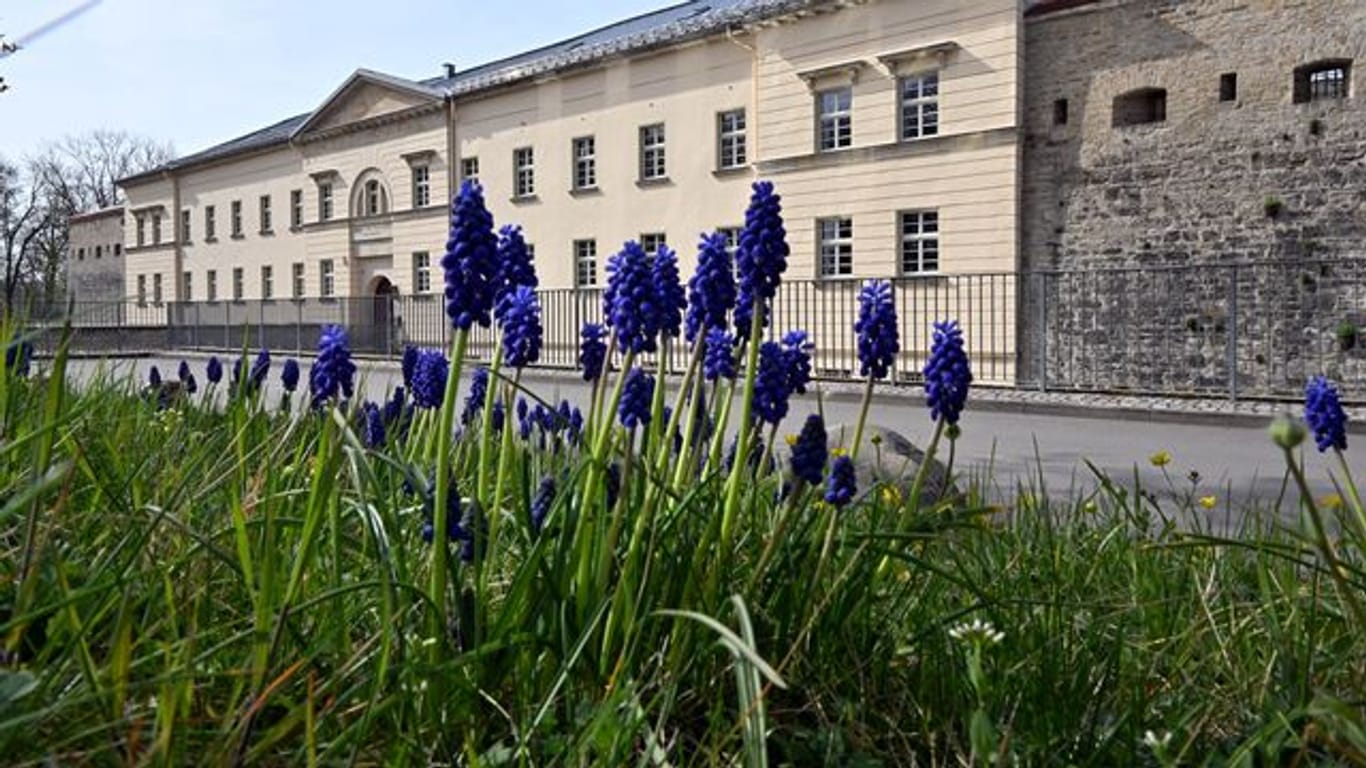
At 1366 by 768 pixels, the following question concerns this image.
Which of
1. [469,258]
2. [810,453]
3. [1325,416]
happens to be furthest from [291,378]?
[1325,416]

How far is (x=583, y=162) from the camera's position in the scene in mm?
30953

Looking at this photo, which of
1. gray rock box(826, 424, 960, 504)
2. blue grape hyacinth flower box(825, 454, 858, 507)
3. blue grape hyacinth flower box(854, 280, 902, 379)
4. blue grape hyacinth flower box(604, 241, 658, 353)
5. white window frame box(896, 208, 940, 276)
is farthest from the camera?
white window frame box(896, 208, 940, 276)

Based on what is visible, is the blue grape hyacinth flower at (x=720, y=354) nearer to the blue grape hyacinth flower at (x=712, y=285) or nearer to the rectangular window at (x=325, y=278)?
the blue grape hyacinth flower at (x=712, y=285)

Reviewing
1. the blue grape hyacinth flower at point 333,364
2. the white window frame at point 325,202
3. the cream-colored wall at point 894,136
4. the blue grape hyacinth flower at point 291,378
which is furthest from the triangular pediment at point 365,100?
the blue grape hyacinth flower at point 333,364

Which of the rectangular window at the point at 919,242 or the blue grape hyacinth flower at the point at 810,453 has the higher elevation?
the rectangular window at the point at 919,242

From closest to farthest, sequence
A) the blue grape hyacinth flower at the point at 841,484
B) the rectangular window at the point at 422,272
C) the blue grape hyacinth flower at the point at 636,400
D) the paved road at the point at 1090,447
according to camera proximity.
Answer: the blue grape hyacinth flower at the point at 841,484
the blue grape hyacinth flower at the point at 636,400
the paved road at the point at 1090,447
the rectangular window at the point at 422,272

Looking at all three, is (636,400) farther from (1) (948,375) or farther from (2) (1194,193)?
(2) (1194,193)

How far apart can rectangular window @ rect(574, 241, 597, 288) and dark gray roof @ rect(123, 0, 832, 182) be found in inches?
189

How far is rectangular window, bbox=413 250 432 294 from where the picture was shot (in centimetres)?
3562

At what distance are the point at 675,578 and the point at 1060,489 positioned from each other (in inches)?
246

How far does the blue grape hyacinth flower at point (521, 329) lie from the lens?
7.58ft

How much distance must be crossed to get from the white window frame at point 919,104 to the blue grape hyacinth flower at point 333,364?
2149 cm

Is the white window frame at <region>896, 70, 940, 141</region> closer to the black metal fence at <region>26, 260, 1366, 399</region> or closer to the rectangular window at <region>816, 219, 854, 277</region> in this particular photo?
the rectangular window at <region>816, 219, 854, 277</region>

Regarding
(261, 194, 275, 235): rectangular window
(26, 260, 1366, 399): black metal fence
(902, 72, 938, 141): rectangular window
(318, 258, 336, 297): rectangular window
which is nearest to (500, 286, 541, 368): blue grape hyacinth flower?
(26, 260, 1366, 399): black metal fence
